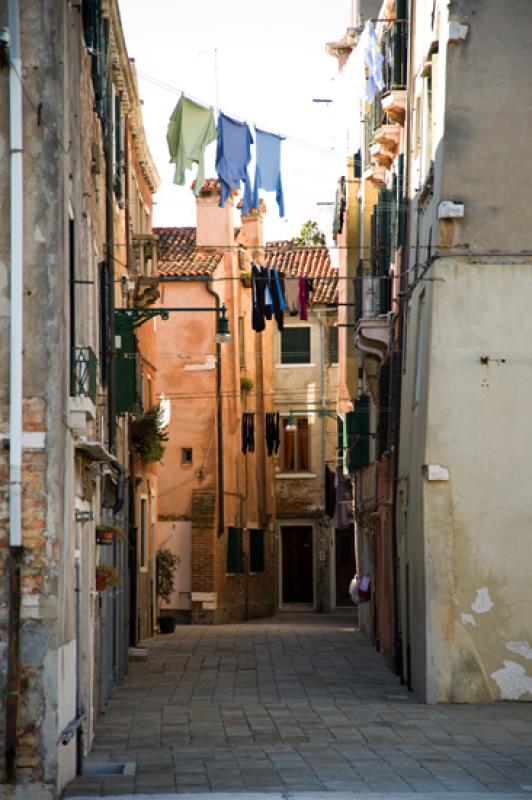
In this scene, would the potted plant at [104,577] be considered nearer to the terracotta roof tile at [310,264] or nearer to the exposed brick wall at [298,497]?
the exposed brick wall at [298,497]

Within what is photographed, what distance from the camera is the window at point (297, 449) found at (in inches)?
1943

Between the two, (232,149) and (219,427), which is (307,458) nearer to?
(219,427)

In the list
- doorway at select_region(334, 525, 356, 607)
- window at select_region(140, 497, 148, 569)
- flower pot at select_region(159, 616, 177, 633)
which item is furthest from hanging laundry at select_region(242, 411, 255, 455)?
window at select_region(140, 497, 148, 569)

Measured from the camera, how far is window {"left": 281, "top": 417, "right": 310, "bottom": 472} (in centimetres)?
4936

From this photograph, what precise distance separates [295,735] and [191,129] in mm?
8897

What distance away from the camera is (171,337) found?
4134 centimetres

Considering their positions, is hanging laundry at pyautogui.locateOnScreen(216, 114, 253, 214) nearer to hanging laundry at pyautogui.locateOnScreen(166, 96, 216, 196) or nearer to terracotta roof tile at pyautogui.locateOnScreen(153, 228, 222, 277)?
hanging laundry at pyautogui.locateOnScreen(166, 96, 216, 196)

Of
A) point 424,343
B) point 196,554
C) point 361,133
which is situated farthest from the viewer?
point 196,554

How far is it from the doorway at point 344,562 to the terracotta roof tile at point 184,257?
11146 millimetres

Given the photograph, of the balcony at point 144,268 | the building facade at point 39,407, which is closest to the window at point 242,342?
the balcony at point 144,268

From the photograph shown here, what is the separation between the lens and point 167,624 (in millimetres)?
35594

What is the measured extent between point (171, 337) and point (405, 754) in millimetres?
26777

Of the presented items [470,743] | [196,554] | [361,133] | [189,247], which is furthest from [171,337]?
[470,743]

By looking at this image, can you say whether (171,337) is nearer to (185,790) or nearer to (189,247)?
(189,247)
